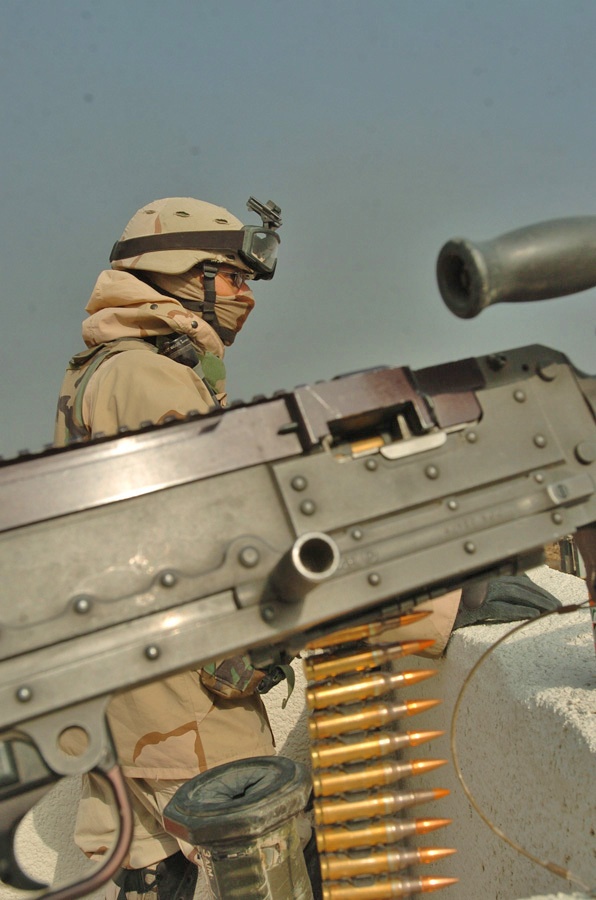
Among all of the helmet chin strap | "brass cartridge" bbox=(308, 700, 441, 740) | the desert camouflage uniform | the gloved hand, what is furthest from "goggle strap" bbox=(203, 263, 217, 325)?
"brass cartridge" bbox=(308, 700, 441, 740)

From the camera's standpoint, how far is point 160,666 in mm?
1603

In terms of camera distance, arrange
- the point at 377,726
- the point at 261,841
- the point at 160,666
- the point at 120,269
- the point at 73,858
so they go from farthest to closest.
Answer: the point at 73,858
the point at 120,269
the point at 261,841
the point at 377,726
the point at 160,666

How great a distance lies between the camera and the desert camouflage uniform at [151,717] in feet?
10.0

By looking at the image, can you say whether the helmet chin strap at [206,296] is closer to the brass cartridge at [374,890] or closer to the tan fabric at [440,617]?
the tan fabric at [440,617]

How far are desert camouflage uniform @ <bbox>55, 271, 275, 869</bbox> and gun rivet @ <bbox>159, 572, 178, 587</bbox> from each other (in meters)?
1.35

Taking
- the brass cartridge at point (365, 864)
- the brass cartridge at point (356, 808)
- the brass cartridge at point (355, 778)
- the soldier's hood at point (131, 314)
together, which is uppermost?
the soldier's hood at point (131, 314)

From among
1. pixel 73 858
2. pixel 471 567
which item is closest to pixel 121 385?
pixel 471 567

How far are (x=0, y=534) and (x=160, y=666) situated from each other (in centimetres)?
42

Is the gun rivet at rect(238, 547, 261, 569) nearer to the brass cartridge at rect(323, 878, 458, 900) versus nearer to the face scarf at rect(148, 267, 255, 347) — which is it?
the brass cartridge at rect(323, 878, 458, 900)

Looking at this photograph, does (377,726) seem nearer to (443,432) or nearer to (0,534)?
(443,432)

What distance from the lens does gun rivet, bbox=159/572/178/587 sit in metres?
1.65

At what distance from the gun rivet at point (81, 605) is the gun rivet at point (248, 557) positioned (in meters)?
0.31

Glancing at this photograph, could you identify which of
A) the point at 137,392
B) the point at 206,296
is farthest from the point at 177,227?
the point at 137,392

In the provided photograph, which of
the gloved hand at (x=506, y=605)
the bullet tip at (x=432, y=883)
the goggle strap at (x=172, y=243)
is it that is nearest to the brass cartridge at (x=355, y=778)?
the bullet tip at (x=432, y=883)
